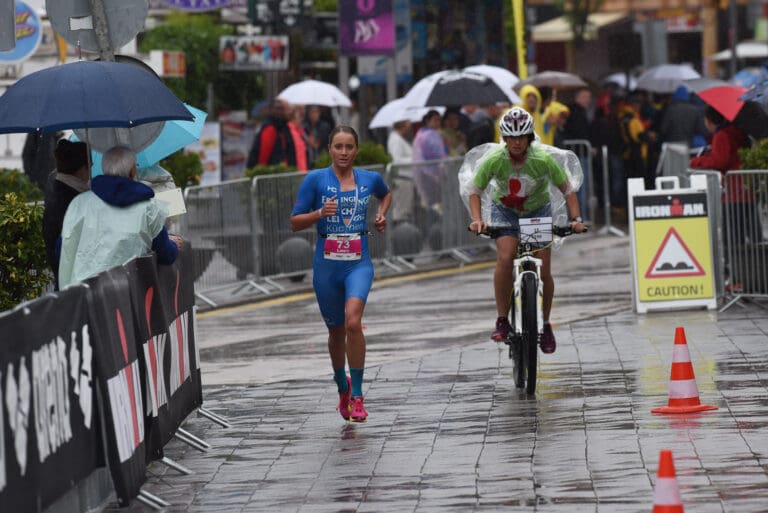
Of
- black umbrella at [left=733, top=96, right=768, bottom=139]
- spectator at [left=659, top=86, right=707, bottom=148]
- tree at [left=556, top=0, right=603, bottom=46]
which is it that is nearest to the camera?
black umbrella at [left=733, top=96, right=768, bottom=139]

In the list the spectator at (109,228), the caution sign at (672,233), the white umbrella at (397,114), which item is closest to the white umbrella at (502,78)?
the white umbrella at (397,114)

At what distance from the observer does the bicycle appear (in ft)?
37.5

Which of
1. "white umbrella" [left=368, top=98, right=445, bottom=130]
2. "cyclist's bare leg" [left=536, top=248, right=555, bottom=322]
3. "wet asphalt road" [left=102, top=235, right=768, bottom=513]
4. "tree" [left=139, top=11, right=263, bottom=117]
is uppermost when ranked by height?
"tree" [left=139, top=11, right=263, bottom=117]

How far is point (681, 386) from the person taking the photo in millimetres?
10648

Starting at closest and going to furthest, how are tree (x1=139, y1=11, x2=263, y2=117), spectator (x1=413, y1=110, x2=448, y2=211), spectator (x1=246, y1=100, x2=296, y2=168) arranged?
spectator (x1=246, y1=100, x2=296, y2=168) < spectator (x1=413, y1=110, x2=448, y2=211) < tree (x1=139, y1=11, x2=263, y2=117)

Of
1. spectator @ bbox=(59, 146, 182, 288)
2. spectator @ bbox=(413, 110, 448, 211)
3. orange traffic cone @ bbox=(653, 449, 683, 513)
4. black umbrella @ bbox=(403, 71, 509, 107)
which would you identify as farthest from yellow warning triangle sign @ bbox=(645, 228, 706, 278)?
Result: orange traffic cone @ bbox=(653, 449, 683, 513)

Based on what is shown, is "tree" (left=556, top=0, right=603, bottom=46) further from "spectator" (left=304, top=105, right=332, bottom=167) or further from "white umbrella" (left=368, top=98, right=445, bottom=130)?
"white umbrella" (left=368, top=98, right=445, bottom=130)

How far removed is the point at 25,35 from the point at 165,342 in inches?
447

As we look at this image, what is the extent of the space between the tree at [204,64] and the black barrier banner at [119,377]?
2404 centimetres

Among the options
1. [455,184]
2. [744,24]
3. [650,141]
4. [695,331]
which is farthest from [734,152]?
[744,24]

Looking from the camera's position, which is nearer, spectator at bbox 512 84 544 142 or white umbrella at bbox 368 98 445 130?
spectator at bbox 512 84 544 142

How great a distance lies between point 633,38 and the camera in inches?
2056

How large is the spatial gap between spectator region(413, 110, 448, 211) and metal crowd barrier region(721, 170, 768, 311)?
6412 mm

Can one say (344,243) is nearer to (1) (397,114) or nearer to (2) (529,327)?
(2) (529,327)
